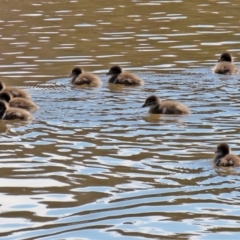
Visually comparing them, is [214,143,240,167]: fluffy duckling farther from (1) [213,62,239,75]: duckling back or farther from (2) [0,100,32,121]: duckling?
(1) [213,62,239,75]: duckling back

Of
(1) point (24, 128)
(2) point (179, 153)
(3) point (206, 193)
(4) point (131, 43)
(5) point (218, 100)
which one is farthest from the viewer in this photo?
(4) point (131, 43)

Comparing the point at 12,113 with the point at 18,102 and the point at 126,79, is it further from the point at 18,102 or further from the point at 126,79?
the point at 126,79

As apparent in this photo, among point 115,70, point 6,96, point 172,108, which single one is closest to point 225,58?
point 115,70

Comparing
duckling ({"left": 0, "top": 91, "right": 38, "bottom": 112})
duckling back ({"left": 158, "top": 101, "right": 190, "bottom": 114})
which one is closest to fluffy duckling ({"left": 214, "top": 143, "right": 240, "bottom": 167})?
duckling back ({"left": 158, "top": 101, "right": 190, "bottom": 114})

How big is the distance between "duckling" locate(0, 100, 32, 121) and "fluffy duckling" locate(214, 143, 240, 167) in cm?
295

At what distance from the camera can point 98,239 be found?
23.2ft

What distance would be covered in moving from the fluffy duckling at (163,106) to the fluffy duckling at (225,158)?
2245 mm

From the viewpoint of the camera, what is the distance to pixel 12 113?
37.7 ft

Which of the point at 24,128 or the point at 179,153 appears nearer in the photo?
the point at 179,153

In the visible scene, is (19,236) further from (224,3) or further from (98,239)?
(224,3)

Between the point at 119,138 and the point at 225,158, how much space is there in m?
1.60

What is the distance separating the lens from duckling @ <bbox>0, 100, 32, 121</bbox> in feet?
37.1

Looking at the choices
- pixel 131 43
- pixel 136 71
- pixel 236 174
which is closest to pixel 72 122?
pixel 236 174

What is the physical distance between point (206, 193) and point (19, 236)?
170cm
